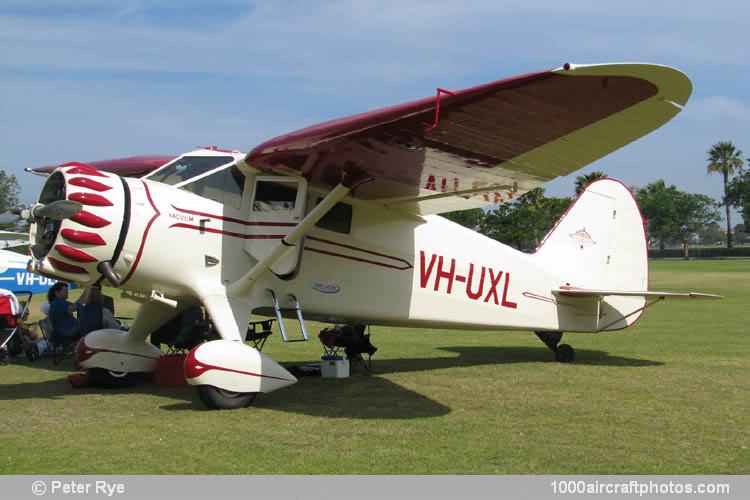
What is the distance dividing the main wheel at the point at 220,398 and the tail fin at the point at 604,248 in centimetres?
527

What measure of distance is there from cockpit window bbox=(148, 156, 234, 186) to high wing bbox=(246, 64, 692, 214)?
50 cm

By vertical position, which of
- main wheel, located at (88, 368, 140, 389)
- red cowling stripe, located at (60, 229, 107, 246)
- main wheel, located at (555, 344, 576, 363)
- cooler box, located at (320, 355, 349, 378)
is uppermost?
red cowling stripe, located at (60, 229, 107, 246)

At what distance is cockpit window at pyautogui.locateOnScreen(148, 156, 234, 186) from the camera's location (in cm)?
805

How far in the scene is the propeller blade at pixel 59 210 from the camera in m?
6.69

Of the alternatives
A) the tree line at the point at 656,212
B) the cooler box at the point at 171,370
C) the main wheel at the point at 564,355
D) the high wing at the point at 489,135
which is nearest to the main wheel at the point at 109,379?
the cooler box at the point at 171,370

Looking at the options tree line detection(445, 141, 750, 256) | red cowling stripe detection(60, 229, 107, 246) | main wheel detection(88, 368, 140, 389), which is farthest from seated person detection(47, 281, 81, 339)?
tree line detection(445, 141, 750, 256)

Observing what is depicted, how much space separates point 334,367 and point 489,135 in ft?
13.8

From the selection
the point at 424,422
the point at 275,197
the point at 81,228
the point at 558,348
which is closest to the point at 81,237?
the point at 81,228

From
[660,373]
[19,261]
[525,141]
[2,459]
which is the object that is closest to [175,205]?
[2,459]

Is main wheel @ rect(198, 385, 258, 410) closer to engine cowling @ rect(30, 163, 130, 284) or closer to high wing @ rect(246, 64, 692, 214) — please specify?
engine cowling @ rect(30, 163, 130, 284)

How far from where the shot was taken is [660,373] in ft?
31.7

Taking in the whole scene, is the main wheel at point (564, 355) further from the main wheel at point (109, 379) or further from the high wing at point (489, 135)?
the main wheel at point (109, 379)

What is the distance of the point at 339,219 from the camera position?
344 inches

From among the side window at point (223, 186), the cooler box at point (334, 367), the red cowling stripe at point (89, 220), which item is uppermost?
the side window at point (223, 186)
